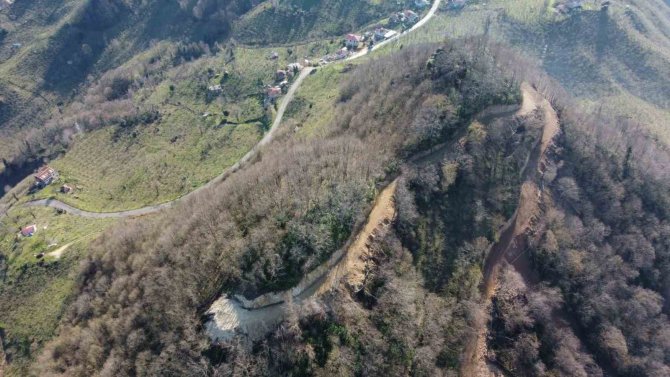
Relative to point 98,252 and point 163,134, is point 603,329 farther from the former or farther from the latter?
point 163,134

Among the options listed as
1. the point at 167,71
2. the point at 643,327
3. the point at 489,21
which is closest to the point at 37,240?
the point at 167,71

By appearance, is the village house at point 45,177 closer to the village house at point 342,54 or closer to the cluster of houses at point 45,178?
the cluster of houses at point 45,178

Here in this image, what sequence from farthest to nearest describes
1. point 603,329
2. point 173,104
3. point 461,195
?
point 173,104
point 461,195
point 603,329

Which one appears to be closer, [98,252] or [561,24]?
[98,252]

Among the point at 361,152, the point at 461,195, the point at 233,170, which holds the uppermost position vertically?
Result: the point at 361,152

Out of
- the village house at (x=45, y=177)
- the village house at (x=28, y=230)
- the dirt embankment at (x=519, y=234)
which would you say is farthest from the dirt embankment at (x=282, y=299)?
the village house at (x=45, y=177)

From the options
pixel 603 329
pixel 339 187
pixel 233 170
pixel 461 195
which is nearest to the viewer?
pixel 339 187
